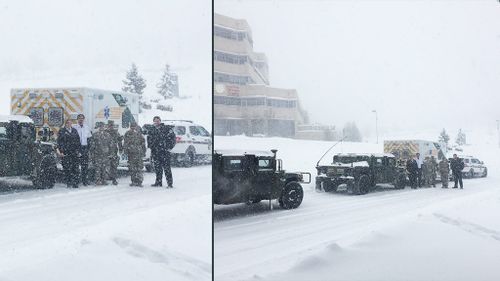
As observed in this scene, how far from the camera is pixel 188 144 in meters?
7.91

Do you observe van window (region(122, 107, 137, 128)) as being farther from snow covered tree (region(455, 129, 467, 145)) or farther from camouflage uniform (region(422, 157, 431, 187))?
snow covered tree (region(455, 129, 467, 145))

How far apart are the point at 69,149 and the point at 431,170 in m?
5.16

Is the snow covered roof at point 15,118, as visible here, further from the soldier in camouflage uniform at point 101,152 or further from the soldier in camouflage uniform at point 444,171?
the soldier in camouflage uniform at point 444,171

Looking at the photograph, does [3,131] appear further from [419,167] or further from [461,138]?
[461,138]

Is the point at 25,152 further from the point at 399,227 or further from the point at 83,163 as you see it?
the point at 399,227

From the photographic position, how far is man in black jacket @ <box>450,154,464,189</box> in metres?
4.48

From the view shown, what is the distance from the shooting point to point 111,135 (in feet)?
22.9

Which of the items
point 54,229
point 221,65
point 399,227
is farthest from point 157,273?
point 399,227

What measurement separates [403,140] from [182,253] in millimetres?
2839

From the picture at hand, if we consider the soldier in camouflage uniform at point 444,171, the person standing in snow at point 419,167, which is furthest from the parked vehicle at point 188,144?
the soldier in camouflage uniform at point 444,171

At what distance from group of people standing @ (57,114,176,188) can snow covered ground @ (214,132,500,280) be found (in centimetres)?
220

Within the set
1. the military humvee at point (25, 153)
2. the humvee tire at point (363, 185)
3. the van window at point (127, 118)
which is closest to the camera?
the humvee tire at point (363, 185)

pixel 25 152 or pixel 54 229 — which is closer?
pixel 54 229

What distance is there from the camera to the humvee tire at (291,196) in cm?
475
